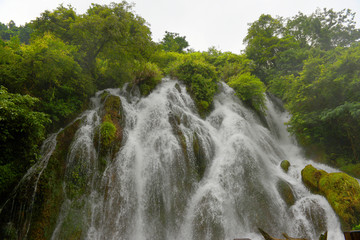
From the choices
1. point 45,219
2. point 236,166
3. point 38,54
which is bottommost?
point 45,219

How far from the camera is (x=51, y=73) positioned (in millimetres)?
9055

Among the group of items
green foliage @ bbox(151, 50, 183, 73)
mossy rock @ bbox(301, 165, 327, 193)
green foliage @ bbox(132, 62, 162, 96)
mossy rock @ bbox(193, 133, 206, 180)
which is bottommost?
mossy rock @ bbox(301, 165, 327, 193)

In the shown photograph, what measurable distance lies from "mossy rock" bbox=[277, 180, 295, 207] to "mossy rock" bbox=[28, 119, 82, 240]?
883 centimetres

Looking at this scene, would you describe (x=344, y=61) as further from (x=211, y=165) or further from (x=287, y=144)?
(x=211, y=165)

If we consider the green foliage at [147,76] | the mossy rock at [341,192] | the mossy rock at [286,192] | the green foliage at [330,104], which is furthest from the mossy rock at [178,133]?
the green foliage at [330,104]

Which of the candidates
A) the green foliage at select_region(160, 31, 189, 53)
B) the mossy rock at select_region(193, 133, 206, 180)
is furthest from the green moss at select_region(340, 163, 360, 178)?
the green foliage at select_region(160, 31, 189, 53)

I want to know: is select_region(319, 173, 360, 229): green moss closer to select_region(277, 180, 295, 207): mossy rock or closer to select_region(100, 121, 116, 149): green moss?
select_region(277, 180, 295, 207): mossy rock

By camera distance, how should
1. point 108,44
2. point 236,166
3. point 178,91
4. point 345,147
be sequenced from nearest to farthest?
point 236,166, point 345,147, point 108,44, point 178,91

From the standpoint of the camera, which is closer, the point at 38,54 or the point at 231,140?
the point at 38,54

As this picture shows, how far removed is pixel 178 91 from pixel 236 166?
741cm

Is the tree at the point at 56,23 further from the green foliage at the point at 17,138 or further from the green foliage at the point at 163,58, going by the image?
the green foliage at the point at 17,138

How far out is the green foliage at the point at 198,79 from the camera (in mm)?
13888

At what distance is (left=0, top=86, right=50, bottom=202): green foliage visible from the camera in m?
5.72

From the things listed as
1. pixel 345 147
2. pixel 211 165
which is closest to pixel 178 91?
pixel 211 165
